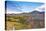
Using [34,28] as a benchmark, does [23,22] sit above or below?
above

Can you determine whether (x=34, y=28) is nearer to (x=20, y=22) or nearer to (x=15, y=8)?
(x=20, y=22)

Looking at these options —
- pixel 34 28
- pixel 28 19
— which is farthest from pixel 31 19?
pixel 34 28

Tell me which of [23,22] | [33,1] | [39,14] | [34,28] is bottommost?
[34,28]

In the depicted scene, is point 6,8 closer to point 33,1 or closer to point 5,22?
point 5,22

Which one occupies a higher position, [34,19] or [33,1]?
[33,1]

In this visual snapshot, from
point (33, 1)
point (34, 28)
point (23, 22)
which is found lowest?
point (34, 28)
